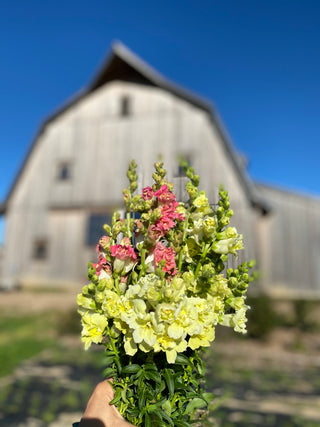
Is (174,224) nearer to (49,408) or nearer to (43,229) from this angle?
(49,408)

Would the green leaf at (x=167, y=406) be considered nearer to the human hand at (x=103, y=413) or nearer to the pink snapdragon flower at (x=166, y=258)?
the human hand at (x=103, y=413)

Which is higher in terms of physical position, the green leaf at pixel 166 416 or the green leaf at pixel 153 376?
the green leaf at pixel 153 376

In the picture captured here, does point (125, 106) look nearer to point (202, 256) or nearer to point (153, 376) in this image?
point (202, 256)

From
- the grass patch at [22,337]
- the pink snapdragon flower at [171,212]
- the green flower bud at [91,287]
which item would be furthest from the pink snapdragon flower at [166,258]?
the grass patch at [22,337]

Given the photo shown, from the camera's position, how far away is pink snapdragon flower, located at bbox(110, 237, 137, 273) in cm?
121

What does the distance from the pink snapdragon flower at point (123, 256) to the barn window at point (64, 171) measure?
12.6 m

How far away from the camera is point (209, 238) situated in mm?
1235

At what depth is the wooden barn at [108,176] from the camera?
12.4 metres

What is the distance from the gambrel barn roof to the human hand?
11.1 meters

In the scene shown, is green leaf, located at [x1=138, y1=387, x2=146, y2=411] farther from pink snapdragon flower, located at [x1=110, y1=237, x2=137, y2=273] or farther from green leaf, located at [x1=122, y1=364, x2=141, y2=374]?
pink snapdragon flower, located at [x1=110, y1=237, x2=137, y2=273]

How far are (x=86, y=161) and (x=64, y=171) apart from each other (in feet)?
3.40

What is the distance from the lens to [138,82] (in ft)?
44.1

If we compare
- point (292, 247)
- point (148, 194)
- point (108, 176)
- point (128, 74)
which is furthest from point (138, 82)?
point (148, 194)

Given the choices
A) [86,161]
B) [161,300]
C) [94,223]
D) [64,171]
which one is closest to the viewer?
[161,300]
